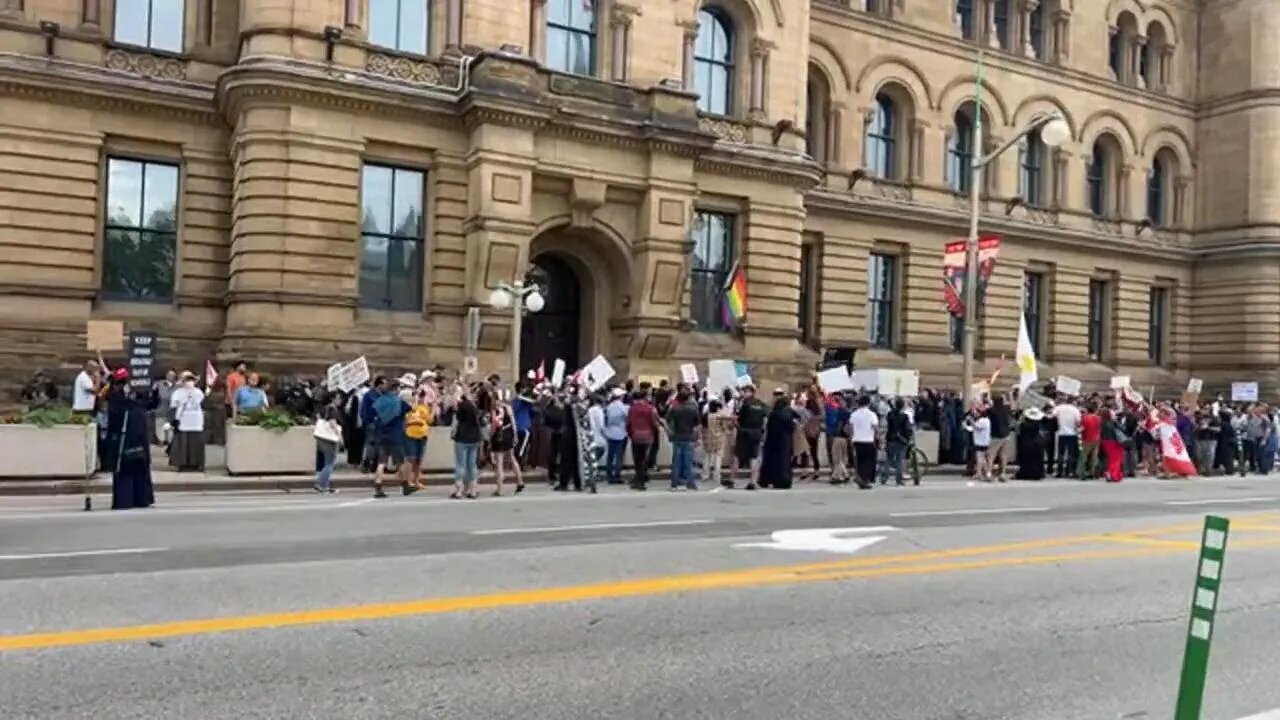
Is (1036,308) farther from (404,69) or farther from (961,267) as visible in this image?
(404,69)

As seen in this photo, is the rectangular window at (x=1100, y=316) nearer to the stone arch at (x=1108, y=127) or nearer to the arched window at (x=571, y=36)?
the stone arch at (x=1108, y=127)

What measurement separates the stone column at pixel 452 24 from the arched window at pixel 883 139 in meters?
17.9

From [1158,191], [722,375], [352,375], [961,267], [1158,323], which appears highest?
[1158,191]

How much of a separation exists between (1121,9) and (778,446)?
3492 cm

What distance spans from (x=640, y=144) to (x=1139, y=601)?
2021cm

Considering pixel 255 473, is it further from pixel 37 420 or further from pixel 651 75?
pixel 651 75

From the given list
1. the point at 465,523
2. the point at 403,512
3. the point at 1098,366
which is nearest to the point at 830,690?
the point at 465,523

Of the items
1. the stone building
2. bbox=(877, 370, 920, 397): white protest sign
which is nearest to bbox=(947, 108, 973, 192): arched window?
the stone building

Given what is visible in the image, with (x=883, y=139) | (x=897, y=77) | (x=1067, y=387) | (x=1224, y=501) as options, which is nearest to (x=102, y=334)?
(x=1224, y=501)

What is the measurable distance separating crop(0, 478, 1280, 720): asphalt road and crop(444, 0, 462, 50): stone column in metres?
15.2

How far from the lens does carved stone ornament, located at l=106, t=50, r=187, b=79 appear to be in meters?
25.9

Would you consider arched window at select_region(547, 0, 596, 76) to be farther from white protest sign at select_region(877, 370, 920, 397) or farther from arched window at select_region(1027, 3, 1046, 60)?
arched window at select_region(1027, 3, 1046, 60)

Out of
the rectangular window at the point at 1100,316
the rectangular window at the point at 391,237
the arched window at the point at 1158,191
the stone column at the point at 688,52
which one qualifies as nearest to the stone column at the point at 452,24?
the rectangular window at the point at 391,237

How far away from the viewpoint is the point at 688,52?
30875 mm
